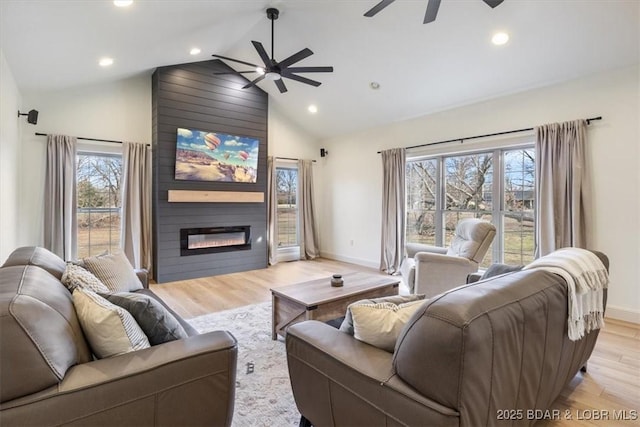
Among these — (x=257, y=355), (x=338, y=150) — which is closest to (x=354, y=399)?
(x=257, y=355)

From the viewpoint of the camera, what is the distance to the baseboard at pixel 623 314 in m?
3.43

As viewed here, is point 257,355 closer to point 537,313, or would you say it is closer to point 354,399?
point 354,399

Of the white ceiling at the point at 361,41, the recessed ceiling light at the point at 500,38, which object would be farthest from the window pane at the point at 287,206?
the recessed ceiling light at the point at 500,38

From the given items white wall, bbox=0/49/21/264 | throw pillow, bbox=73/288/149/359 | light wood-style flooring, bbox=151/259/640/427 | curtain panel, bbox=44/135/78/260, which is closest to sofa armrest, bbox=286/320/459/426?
throw pillow, bbox=73/288/149/359

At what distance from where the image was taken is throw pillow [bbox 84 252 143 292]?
2462 millimetres

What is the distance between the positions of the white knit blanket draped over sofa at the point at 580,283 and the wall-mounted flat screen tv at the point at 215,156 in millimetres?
4804

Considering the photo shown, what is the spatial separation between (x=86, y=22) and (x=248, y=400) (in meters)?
3.69

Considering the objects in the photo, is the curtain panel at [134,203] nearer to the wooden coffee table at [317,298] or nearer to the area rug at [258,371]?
the area rug at [258,371]

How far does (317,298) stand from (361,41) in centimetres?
334

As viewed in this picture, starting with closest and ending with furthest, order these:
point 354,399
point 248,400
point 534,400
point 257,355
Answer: point 354,399 < point 534,400 < point 248,400 < point 257,355

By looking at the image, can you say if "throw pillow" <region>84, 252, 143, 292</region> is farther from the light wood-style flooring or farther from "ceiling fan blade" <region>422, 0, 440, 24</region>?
"ceiling fan blade" <region>422, 0, 440, 24</region>

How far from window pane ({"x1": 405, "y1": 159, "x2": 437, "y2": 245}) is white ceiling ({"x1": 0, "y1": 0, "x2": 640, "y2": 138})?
95 cm

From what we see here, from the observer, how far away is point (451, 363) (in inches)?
39.6

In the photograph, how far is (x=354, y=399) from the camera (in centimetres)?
126
